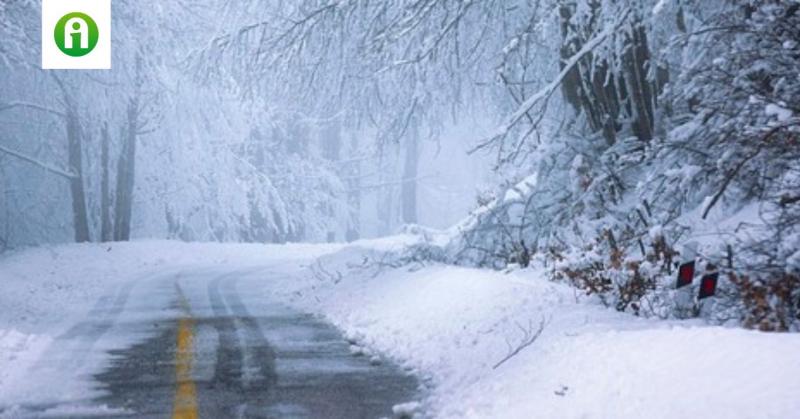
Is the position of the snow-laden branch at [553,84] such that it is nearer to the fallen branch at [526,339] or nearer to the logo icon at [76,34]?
the fallen branch at [526,339]

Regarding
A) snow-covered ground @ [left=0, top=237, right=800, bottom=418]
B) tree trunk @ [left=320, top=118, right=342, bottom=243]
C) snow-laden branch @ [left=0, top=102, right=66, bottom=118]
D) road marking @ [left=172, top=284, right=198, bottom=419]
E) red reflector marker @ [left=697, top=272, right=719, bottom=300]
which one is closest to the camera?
snow-covered ground @ [left=0, top=237, right=800, bottom=418]

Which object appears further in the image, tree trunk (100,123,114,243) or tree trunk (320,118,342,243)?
tree trunk (320,118,342,243)

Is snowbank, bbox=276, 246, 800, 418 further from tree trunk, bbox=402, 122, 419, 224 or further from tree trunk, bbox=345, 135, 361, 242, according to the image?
tree trunk, bbox=402, 122, 419, 224

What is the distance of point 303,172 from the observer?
51.6 m

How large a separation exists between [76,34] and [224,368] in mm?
17975

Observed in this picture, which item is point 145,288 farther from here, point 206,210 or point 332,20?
point 206,210

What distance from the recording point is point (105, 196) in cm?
3838

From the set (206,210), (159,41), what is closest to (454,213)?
(206,210)

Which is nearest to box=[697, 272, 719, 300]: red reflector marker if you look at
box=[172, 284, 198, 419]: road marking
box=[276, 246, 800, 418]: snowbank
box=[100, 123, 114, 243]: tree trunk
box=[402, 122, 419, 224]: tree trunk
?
box=[276, 246, 800, 418]: snowbank

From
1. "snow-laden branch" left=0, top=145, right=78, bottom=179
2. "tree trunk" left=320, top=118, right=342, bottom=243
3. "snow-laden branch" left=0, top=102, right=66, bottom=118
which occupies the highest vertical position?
"snow-laden branch" left=0, top=102, right=66, bottom=118

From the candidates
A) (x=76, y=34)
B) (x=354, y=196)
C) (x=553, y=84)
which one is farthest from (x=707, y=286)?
(x=354, y=196)

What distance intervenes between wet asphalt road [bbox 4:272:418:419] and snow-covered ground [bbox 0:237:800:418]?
0.40 metres

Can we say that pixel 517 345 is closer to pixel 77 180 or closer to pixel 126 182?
pixel 77 180

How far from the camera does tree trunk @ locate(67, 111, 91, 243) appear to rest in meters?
33.8
